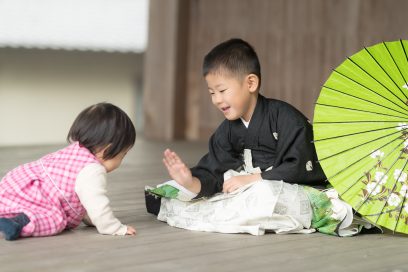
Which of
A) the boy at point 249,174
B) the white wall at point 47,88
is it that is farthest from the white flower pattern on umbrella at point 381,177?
the white wall at point 47,88

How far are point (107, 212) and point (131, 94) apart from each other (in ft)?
28.9

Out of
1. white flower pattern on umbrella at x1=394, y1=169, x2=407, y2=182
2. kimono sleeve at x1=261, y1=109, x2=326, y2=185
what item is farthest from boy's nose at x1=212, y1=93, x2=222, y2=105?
white flower pattern on umbrella at x1=394, y1=169, x2=407, y2=182

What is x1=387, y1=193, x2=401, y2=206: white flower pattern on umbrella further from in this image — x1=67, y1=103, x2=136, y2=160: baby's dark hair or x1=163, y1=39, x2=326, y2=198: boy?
x1=67, y1=103, x2=136, y2=160: baby's dark hair

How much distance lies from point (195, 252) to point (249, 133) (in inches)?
27.4

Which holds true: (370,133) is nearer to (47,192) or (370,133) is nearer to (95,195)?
(95,195)

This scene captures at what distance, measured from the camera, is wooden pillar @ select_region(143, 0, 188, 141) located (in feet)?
22.5

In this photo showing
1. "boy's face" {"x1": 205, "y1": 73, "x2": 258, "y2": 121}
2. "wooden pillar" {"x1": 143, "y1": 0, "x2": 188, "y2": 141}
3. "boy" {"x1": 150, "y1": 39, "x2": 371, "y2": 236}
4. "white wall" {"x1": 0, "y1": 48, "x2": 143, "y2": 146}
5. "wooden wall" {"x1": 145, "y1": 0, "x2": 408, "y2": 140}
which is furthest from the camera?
"white wall" {"x1": 0, "y1": 48, "x2": 143, "y2": 146}

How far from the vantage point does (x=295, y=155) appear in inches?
111

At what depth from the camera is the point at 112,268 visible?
7.15ft

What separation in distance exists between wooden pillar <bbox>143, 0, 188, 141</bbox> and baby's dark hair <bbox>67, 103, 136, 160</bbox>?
4.27 metres

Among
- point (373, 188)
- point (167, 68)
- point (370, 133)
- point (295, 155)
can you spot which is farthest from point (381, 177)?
point (167, 68)

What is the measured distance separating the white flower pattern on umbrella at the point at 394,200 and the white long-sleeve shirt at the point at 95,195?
100 cm

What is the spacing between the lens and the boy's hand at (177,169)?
8.70 feet

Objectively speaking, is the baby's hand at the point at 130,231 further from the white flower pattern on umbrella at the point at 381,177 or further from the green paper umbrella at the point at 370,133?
the white flower pattern on umbrella at the point at 381,177
